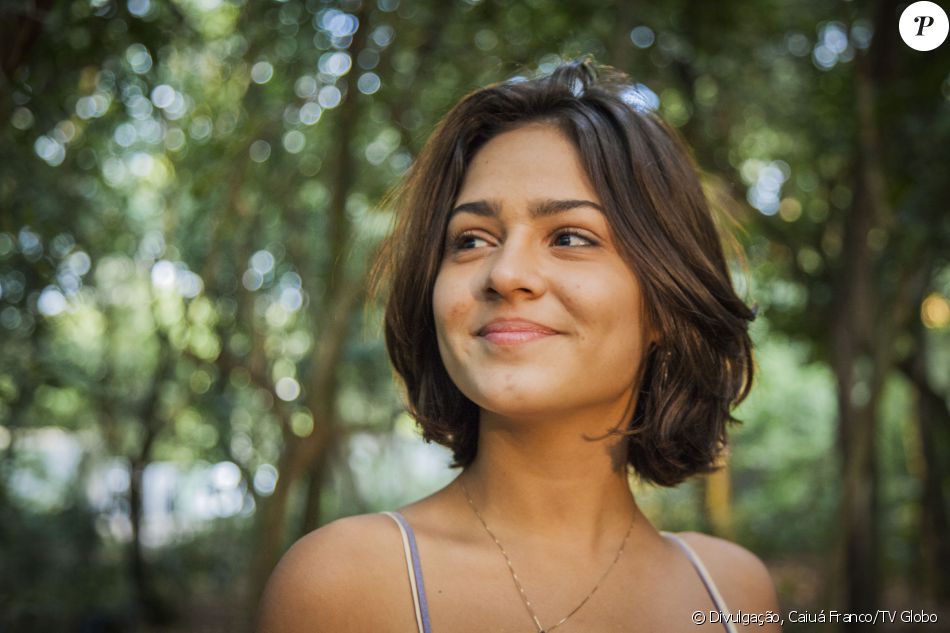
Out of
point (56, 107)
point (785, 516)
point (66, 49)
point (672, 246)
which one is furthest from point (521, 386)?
point (785, 516)

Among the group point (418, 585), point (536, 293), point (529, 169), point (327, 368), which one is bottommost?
point (327, 368)

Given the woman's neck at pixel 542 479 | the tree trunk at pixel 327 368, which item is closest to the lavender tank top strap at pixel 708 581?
the woman's neck at pixel 542 479

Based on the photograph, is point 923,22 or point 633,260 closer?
point 633,260

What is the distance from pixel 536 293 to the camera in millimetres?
1660

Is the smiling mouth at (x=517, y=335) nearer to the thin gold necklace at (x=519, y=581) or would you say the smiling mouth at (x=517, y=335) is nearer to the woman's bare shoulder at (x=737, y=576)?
the thin gold necklace at (x=519, y=581)

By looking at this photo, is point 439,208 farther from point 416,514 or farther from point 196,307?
point 196,307

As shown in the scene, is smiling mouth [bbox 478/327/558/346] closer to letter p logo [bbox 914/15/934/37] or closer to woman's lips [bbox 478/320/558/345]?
woman's lips [bbox 478/320/558/345]

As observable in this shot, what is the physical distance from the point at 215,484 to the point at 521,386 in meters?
5.11

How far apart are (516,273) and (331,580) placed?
1.89 feet

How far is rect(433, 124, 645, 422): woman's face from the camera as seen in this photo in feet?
5.40

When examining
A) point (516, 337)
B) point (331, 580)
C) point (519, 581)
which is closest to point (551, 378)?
point (516, 337)

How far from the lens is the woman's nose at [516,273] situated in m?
1.65

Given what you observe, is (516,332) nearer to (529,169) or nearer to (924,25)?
(529,169)

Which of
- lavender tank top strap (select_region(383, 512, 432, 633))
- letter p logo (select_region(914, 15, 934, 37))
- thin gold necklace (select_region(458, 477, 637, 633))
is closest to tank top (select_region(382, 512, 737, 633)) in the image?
lavender tank top strap (select_region(383, 512, 432, 633))
